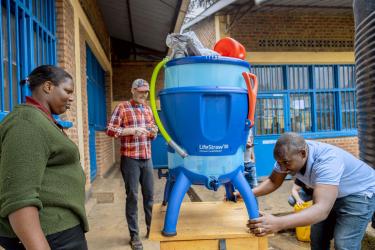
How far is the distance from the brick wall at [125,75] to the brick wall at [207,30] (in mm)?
2386

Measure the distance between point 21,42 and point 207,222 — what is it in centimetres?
233

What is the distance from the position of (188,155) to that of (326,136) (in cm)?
763

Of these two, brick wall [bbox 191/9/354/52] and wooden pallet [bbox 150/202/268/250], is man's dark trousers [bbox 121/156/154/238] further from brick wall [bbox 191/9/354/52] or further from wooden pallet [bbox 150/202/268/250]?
→ brick wall [bbox 191/9/354/52]

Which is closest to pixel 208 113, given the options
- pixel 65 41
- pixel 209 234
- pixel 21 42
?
pixel 209 234

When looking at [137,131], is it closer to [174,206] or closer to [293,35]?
[174,206]

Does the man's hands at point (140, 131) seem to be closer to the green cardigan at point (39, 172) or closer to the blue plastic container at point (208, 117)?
the blue plastic container at point (208, 117)

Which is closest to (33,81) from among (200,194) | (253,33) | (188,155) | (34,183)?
(34,183)

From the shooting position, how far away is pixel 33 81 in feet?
4.72

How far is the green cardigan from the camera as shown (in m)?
1.21

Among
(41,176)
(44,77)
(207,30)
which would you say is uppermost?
(207,30)

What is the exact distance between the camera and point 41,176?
4.17 ft

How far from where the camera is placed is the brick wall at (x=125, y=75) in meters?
11.5

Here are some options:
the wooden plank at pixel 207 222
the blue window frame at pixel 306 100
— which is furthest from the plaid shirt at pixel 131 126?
the blue window frame at pixel 306 100

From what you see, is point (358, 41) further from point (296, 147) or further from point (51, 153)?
point (51, 153)
